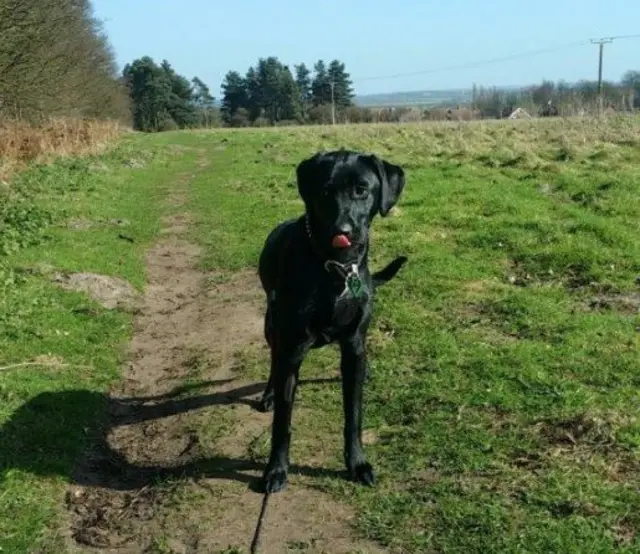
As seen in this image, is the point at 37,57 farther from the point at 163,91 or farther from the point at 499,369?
the point at 163,91

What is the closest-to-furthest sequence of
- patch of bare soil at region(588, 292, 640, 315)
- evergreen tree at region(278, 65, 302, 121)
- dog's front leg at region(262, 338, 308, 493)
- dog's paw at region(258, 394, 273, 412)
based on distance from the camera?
dog's front leg at region(262, 338, 308, 493) → dog's paw at region(258, 394, 273, 412) → patch of bare soil at region(588, 292, 640, 315) → evergreen tree at region(278, 65, 302, 121)

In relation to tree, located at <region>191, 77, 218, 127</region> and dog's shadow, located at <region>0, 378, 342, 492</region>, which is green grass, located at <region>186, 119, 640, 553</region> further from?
tree, located at <region>191, 77, 218, 127</region>

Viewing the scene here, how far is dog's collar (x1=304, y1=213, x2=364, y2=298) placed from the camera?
4066mm

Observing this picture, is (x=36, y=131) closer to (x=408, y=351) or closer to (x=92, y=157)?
(x=92, y=157)

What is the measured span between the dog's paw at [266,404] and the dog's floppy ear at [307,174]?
194 cm

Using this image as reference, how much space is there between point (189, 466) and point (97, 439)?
92cm

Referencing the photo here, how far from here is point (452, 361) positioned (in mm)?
6004

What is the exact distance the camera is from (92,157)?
25.1 m

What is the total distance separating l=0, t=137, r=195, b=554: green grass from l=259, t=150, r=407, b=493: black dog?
4.38 ft

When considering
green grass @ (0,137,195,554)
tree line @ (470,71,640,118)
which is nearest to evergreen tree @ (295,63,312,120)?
tree line @ (470,71,640,118)

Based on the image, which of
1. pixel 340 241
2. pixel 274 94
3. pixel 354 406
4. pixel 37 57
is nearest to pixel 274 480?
pixel 354 406

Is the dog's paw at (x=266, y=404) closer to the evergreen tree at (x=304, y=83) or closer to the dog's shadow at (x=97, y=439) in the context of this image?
the dog's shadow at (x=97, y=439)

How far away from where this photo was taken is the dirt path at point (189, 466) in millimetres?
3875

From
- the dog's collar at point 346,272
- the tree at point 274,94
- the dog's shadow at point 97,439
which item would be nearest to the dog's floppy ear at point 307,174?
the dog's collar at point 346,272
